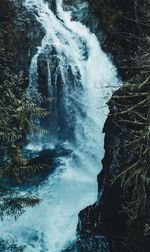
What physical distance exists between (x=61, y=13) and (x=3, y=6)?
191 cm

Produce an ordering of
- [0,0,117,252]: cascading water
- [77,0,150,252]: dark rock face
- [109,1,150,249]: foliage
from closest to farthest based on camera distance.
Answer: [109,1,150,249]: foliage < [77,0,150,252]: dark rock face < [0,0,117,252]: cascading water

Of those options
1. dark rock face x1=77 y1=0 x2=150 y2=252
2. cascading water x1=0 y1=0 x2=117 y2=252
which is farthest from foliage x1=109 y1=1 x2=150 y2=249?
cascading water x1=0 y1=0 x2=117 y2=252

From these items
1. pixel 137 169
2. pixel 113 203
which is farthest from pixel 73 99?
pixel 137 169

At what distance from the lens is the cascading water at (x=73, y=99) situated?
11.3 m

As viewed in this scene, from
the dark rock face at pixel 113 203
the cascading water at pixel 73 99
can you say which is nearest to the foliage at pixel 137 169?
the dark rock face at pixel 113 203

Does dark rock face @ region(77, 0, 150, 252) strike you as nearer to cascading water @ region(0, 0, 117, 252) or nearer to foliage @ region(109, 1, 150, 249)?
foliage @ region(109, 1, 150, 249)

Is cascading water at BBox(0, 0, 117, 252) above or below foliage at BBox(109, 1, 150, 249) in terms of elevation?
above

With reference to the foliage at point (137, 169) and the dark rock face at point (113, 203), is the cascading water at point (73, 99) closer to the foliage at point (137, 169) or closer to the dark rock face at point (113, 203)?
the dark rock face at point (113, 203)

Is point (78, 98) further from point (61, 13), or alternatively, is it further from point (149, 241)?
point (149, 241)

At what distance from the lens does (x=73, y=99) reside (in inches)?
537

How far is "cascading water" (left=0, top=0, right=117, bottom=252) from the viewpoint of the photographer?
37.0 feet

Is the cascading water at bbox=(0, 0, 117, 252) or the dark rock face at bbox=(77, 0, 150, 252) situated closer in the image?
the dark rock face at bbox=(77, 0, 150, 252)

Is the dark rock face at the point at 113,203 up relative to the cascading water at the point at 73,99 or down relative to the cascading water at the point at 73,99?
down

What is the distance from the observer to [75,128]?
13500 mm
